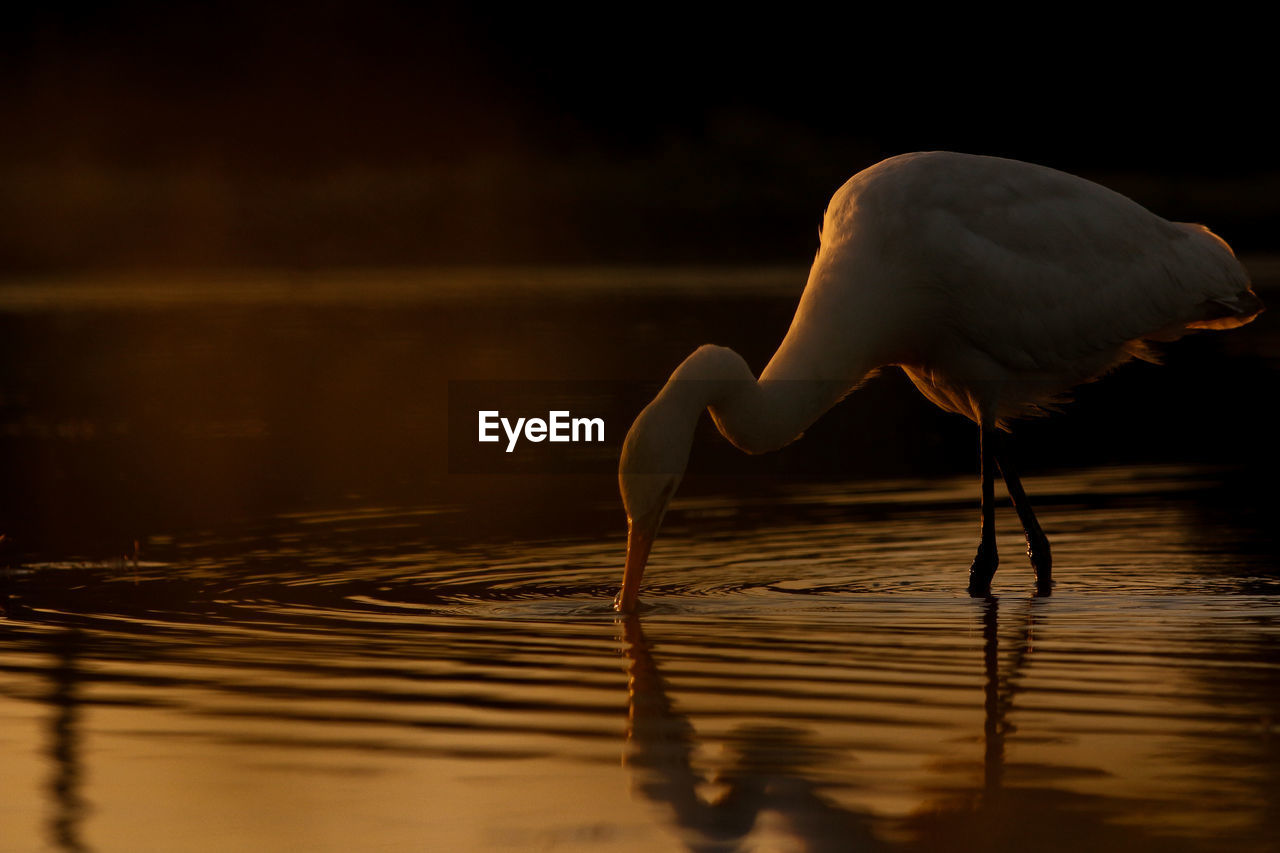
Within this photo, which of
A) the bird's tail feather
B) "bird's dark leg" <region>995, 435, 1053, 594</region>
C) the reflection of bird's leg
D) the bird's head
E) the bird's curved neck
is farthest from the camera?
the bird's tail feather

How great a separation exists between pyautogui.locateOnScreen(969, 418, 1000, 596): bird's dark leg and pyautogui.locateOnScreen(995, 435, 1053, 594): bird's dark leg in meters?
0.05

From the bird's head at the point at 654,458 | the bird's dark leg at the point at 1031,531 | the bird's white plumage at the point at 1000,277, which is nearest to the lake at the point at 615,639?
the bird's dark leg at the point at 1031,531

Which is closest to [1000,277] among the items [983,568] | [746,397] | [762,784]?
[983,568]

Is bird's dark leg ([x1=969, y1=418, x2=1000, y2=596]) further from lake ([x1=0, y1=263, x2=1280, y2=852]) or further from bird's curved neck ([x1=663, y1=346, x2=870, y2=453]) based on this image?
bird's curved neck ([x1=663, y1=346, x2=870, y2=453])

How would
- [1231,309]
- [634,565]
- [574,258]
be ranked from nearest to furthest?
[634,565], [1231,309], [574,258]

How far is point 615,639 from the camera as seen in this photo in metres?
9.26

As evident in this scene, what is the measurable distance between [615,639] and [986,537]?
226 centimetres

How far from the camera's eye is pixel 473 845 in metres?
6.05

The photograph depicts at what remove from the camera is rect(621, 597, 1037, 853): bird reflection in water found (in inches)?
243

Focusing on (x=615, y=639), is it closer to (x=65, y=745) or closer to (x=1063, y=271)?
(x=65, y=745)

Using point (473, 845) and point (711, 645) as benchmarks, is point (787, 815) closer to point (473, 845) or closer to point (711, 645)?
point (473, 845)

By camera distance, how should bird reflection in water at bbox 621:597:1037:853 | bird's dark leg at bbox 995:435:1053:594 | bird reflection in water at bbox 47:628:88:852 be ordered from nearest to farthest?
bird reflection in water at bbox 621:597:1037:853, bird reflection in water at bbox 47:628:88:852, bird's dark leg at bbox 995:435:1053:594

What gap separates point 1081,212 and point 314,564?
3.84m

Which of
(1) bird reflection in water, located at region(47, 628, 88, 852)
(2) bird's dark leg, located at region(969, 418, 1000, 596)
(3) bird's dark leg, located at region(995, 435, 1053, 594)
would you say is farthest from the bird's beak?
(1) bird reflection in water, located at region(47, 628, 88, 852)
